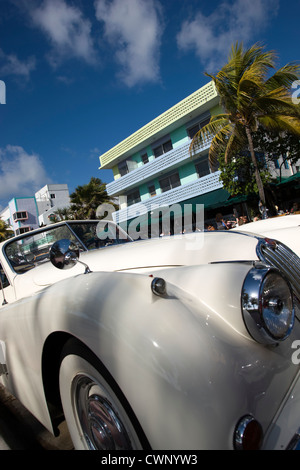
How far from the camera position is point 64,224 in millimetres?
3141

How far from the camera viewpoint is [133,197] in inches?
1000

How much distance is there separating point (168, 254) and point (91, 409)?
1.25m

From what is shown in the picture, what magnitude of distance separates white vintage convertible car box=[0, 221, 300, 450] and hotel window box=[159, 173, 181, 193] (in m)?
20.1

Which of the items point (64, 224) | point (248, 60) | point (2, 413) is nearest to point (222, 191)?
point (248, 60)

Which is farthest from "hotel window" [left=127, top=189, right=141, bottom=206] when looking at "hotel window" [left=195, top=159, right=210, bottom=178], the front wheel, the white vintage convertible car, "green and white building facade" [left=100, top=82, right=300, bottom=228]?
the front wheel

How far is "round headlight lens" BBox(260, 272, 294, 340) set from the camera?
1.18 m

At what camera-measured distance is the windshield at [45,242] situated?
2947 mm

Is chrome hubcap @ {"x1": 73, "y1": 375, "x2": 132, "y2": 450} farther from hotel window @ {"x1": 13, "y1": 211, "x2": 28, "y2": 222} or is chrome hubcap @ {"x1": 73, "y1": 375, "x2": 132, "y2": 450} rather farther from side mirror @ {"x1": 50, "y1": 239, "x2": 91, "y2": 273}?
hotel window @ {"x1": 13, "y1": 211, "x2": 28, "y2": 222}

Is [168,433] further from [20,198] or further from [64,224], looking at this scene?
[20,198]

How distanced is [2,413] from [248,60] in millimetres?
11667

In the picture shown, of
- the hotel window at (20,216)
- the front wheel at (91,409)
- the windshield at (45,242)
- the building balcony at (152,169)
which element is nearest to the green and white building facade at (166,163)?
the building balcony at (152,169)

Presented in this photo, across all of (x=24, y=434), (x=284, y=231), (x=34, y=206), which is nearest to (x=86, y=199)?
(x=284, y=231)

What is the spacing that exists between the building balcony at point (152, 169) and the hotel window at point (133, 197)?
71 cm

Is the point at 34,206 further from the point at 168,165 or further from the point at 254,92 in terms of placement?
the point at 254,92
